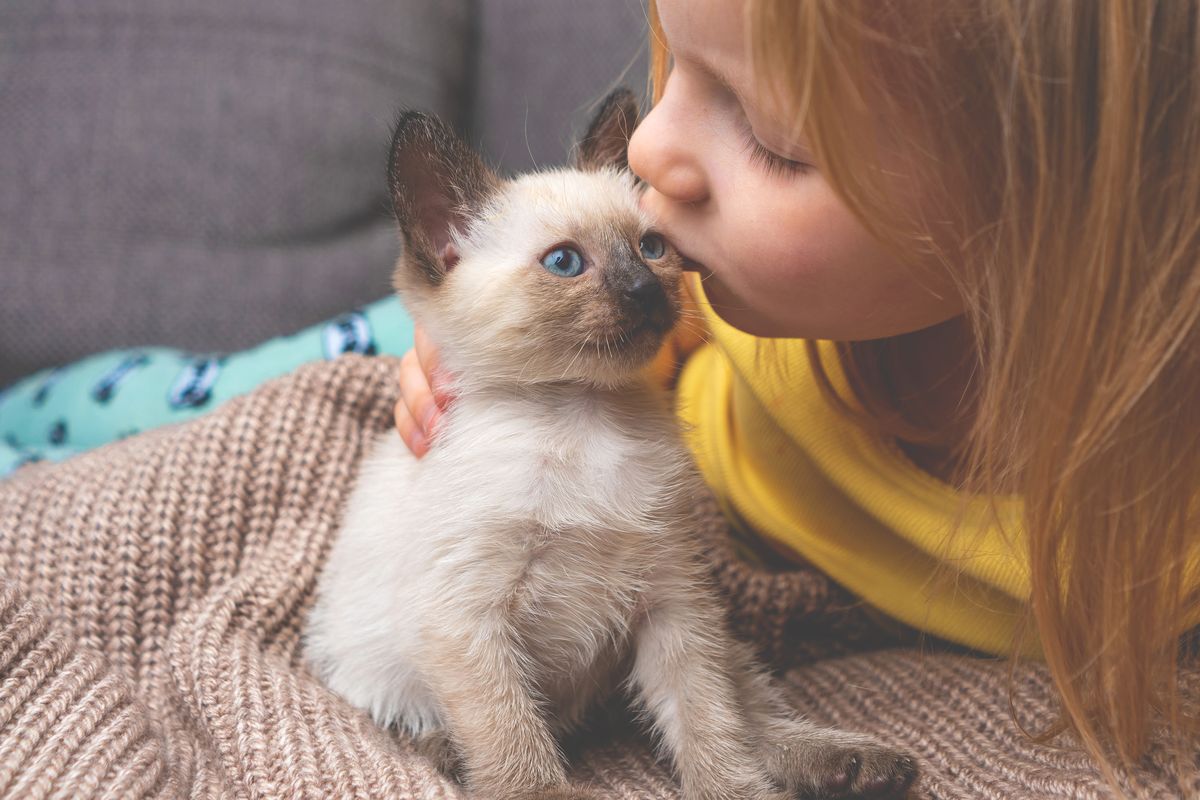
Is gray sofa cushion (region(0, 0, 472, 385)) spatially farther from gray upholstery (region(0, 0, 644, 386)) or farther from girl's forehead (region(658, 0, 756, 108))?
girl's forehead (region(658, 0, 756, 108))

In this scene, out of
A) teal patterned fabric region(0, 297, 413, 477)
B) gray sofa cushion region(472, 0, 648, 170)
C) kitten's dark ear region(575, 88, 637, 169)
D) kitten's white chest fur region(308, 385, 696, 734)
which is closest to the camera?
kitten's white chest fur region(308, 385, 696, 734)

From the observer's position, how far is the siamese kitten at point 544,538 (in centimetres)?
85

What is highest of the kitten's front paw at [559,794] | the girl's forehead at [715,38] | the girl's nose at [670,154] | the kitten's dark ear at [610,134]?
the girl's forehead at [715,38]

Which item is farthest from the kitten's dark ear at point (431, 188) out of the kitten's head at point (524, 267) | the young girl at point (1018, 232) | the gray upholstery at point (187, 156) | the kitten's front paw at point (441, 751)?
the gray upholstery at point (187, 156)

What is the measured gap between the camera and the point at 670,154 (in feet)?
2.72

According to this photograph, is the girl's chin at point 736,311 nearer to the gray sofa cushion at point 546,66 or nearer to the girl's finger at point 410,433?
the girl's finger at point 410,433

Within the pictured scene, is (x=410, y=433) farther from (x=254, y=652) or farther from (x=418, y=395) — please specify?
(x=254, y=652)

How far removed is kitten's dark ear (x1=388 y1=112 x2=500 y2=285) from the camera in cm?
91

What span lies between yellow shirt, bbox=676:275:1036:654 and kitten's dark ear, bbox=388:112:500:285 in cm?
27

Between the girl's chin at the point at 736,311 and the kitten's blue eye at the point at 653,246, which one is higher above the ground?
the kitten's blue eye at the point at 653,246

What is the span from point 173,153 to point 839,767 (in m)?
1.51

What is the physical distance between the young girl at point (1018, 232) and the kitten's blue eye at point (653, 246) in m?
0.04

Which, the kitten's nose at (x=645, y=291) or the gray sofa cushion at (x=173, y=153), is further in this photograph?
the gray sofa cushion at (x=173, y=153)

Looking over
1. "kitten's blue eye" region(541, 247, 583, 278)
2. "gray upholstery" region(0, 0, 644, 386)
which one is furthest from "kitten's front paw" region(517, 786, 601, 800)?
"gray upholstery" region(0, 0, 644, 386)
